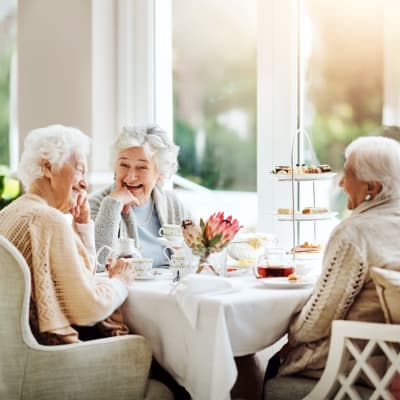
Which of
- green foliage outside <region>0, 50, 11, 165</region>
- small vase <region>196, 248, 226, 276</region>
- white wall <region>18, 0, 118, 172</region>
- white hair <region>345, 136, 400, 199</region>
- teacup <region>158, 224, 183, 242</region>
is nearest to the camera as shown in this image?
white hair <region>345, 136, 400, 199</region>

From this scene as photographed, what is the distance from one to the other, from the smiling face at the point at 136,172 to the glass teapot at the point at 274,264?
91 centimetres

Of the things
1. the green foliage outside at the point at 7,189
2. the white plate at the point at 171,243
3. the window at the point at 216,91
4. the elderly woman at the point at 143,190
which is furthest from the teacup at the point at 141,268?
the green foliage outside at the point at 7,189

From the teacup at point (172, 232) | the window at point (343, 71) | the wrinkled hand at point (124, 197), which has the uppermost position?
the window at point (343, 71)

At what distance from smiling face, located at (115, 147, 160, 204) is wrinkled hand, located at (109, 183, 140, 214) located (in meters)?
0.03

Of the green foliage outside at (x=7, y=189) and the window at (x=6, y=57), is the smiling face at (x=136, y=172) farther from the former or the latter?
the window at (x=6, y=57)

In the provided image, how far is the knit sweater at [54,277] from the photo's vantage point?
273 cm

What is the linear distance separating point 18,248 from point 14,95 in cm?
399

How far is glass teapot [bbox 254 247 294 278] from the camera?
318cm

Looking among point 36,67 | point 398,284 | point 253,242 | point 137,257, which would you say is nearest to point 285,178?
point 253,242

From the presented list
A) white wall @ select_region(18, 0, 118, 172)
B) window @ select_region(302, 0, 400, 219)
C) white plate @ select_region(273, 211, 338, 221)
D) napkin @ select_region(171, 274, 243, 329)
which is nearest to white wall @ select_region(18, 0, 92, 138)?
white wall @ select_region(18, 0, 118, 172)

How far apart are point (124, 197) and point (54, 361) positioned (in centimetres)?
128

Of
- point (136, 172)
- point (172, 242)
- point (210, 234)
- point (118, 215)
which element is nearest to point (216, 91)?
point (136, 172)

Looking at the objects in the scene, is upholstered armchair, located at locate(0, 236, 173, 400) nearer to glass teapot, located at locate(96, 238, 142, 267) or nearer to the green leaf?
the green leaf

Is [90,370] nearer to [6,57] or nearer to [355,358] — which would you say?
[355,358]
